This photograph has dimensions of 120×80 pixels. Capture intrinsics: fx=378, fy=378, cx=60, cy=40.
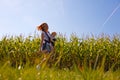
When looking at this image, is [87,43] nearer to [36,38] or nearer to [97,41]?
[97,41]

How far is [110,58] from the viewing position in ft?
61.5

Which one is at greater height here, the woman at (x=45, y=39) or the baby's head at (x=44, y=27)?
the baby's head at (x=44, y=27)

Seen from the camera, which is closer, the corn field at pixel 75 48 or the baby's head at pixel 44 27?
the baby's head at pixel 44 27

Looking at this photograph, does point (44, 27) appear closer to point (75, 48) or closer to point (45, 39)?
point (45, 39)

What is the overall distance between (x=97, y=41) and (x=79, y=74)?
1629 cm

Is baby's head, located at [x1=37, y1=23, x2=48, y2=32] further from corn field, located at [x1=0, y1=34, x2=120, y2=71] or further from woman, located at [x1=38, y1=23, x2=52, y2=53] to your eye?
corn field, located at [x1=0, y1=34, x2=120, y2=71]

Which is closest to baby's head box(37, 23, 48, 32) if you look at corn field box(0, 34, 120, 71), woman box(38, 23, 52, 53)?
woman box(38, 23, 52, 53)

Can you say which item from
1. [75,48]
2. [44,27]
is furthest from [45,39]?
[75,48]

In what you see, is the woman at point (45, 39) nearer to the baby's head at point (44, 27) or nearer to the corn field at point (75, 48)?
the baby's head at point (44, 27)

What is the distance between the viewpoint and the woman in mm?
11948

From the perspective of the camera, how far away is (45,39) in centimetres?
1211

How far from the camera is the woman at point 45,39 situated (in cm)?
1195

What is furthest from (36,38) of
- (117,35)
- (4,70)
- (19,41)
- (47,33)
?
(4,70)

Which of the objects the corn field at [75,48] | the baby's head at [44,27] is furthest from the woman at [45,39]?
the corn field at [75,48]
